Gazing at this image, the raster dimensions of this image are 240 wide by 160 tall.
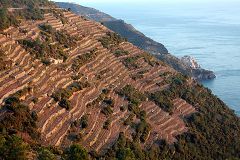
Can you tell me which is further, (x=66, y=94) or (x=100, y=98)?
(x=100, y=98)

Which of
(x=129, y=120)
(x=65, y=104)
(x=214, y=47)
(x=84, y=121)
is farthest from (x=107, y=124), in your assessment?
(x=214, y=47)

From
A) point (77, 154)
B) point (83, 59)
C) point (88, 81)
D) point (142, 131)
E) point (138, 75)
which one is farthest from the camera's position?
point (138, 75)

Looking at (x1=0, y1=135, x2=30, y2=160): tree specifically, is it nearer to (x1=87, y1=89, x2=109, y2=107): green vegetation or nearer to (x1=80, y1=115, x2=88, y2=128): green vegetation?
(x1=80, y1=115, x2=88, y2=128): green vegetation

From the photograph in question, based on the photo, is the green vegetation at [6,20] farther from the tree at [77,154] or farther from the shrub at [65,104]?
the tree at [77,154]

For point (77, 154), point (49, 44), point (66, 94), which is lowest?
point (66, 94)

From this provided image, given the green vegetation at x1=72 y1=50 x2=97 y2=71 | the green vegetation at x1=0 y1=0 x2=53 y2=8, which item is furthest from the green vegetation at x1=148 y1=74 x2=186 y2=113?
the green vegetation at x1=0 y1=0 x2=53 y2=8

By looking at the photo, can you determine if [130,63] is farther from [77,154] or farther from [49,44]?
[77,154]

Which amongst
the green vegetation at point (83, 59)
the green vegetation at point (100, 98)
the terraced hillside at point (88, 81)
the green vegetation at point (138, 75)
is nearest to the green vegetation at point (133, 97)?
the terraced hillside at point (88, 81)

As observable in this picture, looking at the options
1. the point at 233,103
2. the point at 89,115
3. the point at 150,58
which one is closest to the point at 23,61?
the point at 89,115
